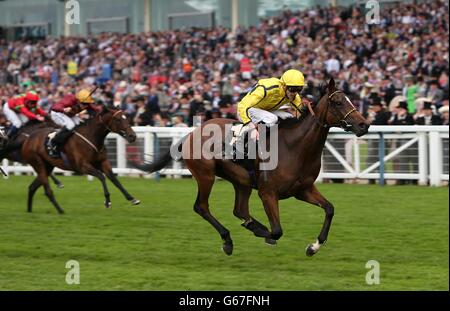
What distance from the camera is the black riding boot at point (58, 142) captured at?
12297 millimetres

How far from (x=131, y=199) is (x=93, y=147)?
0.92m

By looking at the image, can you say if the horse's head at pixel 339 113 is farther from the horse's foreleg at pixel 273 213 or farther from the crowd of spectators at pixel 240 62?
the crowd of spectators at pixel 240 62

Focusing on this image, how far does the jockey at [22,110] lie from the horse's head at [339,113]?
638cm

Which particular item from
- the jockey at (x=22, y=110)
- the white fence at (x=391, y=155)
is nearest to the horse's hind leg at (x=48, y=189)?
the jockey at (x=22, y=110)

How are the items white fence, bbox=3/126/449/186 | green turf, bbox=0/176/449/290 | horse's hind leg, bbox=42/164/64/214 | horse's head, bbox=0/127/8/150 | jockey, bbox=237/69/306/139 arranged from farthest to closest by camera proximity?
white fence, bbox=3/126/449/186 → horse's hind leg, bbox=42/164/64/214 → horse's head, bbox=0/127/8/150 → jockey, bbox=237/69/306/139 → green turf, bbox=0/176/449/290

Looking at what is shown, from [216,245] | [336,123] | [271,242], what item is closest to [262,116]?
[336,123]

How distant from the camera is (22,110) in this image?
1329 centimetres

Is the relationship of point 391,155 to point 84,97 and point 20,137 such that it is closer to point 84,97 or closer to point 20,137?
point 84,97

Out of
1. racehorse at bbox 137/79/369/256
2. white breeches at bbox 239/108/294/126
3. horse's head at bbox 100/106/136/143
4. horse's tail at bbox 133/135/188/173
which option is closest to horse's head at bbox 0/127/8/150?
horse's head at bbox 100/106/136/143

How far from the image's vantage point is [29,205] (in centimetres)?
1192

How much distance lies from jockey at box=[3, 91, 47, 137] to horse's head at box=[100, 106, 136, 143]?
4.74 ft

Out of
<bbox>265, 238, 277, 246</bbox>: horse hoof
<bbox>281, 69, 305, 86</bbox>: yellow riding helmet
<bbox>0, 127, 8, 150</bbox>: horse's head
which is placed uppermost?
<bbox>281, 69, 305, 86</bbox>: yellow riding helmet

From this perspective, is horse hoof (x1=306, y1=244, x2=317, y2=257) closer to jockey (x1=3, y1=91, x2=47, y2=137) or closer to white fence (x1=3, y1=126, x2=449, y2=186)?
white fence (x1=3, y1=126, x2=449, y2=186)

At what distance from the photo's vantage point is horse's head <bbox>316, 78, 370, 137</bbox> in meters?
7.67
